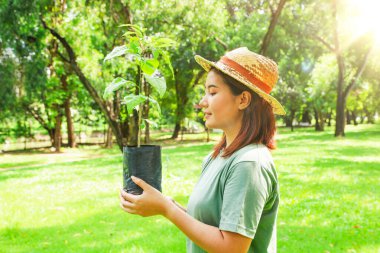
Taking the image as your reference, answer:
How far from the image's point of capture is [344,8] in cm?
2647

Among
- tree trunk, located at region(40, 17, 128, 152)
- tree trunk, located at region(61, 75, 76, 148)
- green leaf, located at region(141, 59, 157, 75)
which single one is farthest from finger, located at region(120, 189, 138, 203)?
tree trunk, located at region(61, 75, 76, 148)

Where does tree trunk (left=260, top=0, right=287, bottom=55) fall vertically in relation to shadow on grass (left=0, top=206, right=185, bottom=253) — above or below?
above

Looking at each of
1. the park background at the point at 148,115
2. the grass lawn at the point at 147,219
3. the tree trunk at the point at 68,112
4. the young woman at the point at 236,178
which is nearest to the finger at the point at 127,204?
the young woman at the point at 236,178

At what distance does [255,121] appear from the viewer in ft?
6.85

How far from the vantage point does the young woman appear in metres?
1.83

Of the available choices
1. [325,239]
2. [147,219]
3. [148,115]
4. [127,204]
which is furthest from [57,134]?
[127,204]

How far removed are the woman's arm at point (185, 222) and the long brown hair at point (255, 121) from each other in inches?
14.3

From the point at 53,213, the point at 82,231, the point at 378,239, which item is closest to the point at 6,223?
the point at 53,213

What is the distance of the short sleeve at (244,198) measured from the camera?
5.91ft

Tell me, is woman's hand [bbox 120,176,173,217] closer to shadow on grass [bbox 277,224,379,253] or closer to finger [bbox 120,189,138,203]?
finger [bbox 120,189,138,203]

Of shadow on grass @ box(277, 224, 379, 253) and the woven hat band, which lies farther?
shadow on grass @ box(277, 224, 379, 253)

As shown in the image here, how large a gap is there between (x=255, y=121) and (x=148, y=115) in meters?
12.5

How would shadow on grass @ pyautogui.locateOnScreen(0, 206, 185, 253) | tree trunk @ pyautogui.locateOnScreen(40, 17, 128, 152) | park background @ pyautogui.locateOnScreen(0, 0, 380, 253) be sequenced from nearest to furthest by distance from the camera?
shadow on grass @ pyautogui.locateOnScreen(0, 206, 185, 253) < park background @ pyautogui.locateOnScreen(0, 0, 380, 253) < tree trunk @ pyautogui.locateOnScreen(40, 17, 128, 152)

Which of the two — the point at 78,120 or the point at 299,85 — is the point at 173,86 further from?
the point at 299,85
